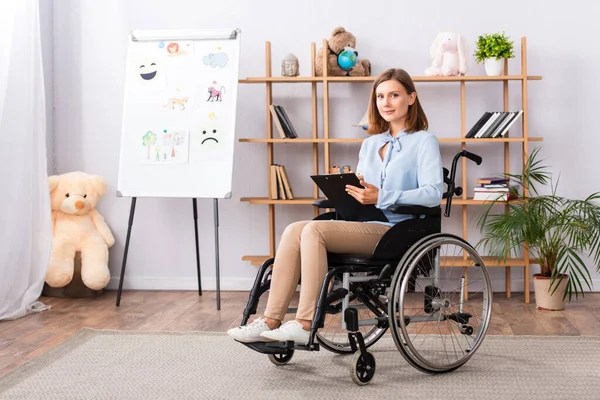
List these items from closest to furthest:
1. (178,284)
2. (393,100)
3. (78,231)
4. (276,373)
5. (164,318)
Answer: (276,373), (393,100), (164,318), (78,231), (178,284)

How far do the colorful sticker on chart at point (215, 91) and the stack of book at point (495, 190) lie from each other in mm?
1387

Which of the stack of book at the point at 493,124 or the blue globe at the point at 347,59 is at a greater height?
the blue globe at the point at 347,59

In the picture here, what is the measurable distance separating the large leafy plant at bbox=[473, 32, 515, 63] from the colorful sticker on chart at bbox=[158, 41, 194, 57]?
147 cm

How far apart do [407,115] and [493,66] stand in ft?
4.57

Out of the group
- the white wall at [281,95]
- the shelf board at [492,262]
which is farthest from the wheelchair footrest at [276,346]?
the white wall at [281,95]

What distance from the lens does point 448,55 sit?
4.07 meters

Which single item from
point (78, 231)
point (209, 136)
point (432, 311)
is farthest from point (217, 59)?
point (432, 311)

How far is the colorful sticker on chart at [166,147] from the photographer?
4.02m

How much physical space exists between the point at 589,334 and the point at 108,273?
244cm

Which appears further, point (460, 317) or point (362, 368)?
point (460, 317)

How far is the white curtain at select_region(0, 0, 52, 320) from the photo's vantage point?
12.2 feet

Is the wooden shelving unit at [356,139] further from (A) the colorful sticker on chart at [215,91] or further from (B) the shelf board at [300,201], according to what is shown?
(A) the colorful sticker on chart at [215,91]

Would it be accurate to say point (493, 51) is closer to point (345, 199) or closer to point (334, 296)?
point (345, 199)

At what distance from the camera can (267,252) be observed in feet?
14.7
